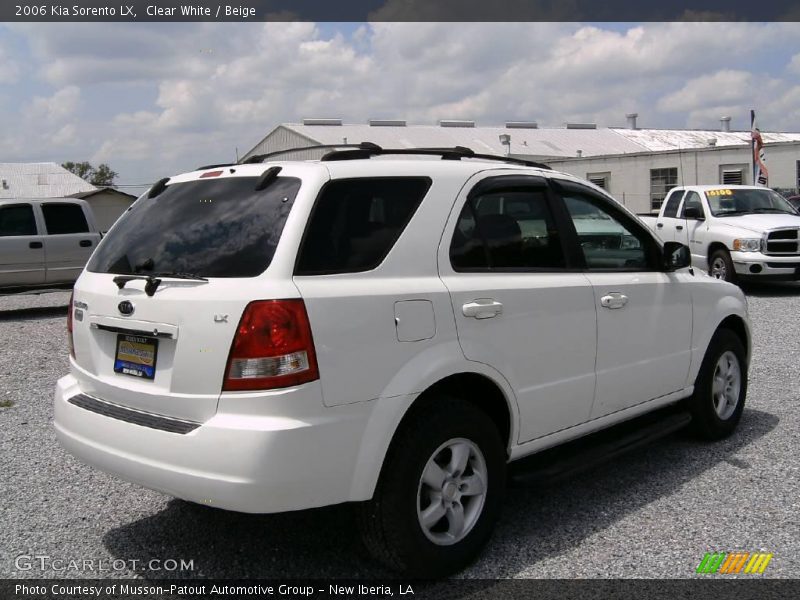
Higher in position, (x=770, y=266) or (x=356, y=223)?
(x=356, y=223)

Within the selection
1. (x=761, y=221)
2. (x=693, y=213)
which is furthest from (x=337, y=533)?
(x=761, y=221)

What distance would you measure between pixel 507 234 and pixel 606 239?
1.01 m

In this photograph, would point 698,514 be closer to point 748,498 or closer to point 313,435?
point 748,498

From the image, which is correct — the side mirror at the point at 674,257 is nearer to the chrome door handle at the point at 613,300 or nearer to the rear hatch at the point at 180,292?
the chrome door handle at the point at 613,300

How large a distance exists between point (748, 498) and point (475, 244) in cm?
221

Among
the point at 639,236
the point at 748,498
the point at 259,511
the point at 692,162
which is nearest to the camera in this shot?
the point at 259,511

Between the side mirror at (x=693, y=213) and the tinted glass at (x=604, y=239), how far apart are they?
10033mm

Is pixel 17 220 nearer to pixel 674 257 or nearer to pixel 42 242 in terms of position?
pixel 42 242

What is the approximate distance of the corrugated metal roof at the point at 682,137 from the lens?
184ft

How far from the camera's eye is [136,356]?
328 centimetres

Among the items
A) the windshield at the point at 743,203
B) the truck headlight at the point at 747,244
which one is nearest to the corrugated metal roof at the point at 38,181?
the windshield at the point at 743,203

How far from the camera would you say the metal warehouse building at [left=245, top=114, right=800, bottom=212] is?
35281 millimetres

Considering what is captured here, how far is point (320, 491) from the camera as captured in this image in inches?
116

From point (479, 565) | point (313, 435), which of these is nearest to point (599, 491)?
point (479, 565)
